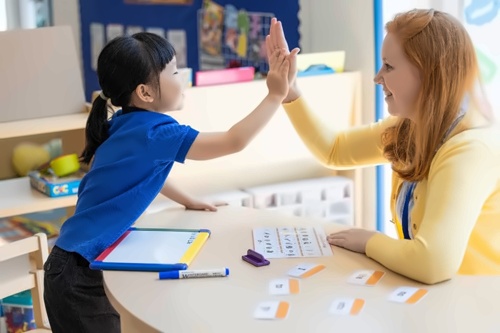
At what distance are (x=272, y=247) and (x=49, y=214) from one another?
59.4 inches

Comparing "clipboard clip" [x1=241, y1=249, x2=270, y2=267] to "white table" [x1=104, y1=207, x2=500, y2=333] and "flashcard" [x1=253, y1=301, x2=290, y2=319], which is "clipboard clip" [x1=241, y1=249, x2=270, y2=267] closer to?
"white table" [x1=104, y1=207, x2=500, y2=333]

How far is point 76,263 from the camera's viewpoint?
1749 mm

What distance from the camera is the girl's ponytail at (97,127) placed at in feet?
6.06

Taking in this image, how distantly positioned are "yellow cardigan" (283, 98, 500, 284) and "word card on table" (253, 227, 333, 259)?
0.13 meters

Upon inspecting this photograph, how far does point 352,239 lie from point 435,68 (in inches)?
15.1

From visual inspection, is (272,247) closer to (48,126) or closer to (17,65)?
(48,126)

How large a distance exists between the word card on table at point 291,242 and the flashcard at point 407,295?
23cm

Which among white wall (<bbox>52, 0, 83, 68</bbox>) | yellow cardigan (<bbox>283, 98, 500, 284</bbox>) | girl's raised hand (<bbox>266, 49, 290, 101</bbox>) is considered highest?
white wall (<bbox>52, 0, 83, 68</bbox>)

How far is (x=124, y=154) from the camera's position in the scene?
5.71 feet

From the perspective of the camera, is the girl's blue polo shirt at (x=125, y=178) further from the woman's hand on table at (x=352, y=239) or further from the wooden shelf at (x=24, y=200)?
the wooden shelf at (x=24, y=200)

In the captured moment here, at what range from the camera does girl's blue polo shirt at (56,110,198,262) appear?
67.6 inches

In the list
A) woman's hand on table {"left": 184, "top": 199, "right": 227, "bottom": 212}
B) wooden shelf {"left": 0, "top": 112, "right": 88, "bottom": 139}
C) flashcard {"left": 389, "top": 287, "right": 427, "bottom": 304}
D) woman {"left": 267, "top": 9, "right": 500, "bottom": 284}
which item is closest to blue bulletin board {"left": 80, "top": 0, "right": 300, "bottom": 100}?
wooden shelf {"left": 0, "top": 112, "right": 88, "bottom": 139}

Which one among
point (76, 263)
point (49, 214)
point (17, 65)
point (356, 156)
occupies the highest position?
point (17, 65)

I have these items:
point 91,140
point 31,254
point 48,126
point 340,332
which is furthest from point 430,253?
point 48,126
